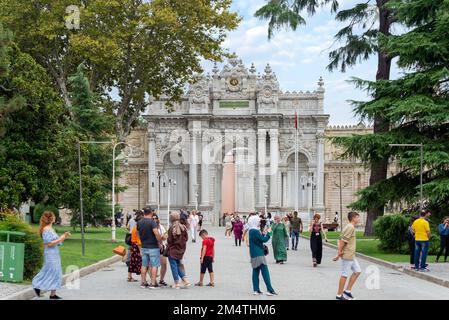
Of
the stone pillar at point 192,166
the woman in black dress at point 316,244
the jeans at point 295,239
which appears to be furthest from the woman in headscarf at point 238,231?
the stone pillar at point 192,166

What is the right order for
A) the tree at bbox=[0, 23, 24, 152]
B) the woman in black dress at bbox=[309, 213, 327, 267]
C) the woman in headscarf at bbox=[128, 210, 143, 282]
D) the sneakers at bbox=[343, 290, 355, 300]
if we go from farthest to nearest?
the woman in black dress at bbox=[309, 213, 327, 267] < the tree at bbox=[0, 23, 24, 152] < the woman in headscarf at bbox=[128, 210, 143, 282] < the sneakers at bbox=[343, 290, 355, 300]

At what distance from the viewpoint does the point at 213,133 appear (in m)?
62.5

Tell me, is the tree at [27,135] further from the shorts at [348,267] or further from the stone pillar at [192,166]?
the stone pillar at [192,166]

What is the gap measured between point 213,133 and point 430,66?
115ft

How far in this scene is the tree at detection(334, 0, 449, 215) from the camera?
26.8 metres

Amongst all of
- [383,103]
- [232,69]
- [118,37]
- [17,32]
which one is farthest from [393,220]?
[232,69]

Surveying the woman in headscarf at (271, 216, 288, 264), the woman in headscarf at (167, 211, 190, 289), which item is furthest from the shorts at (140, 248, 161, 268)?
the woman in headscarf at (271, 216, 288, 264)

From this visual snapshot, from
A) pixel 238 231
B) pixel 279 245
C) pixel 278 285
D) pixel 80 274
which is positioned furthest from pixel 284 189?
pixel 278 285

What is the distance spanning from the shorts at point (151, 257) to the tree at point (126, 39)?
21152 mm

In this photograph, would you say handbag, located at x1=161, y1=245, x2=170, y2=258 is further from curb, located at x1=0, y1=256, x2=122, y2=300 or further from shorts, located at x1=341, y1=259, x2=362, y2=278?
shorts, located at x1=341, y1=259, x2=362, y2=278

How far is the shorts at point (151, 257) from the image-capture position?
1653cm

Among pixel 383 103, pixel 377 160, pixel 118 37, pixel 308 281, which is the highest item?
pixel 118 37

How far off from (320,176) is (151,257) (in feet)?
151

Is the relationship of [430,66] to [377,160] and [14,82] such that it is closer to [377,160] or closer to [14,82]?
[377,160]
